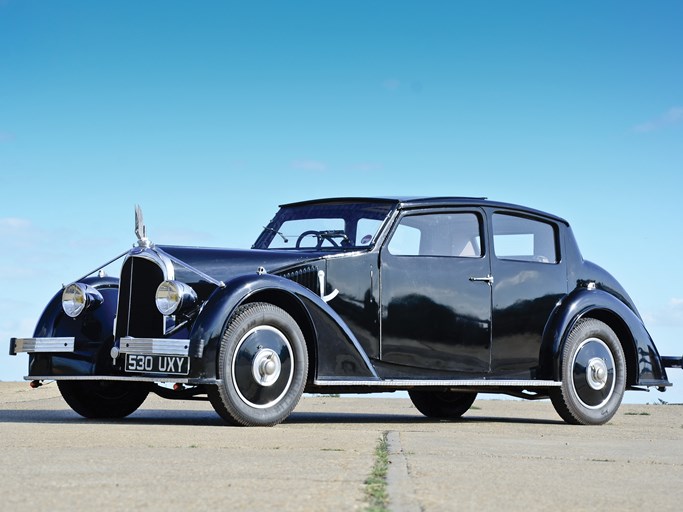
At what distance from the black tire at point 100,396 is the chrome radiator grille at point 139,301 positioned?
820 millimetres

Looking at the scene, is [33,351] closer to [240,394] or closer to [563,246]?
[240,394]

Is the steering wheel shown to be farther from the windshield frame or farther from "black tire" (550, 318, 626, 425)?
"black tire" (550, 318, 626, 425)

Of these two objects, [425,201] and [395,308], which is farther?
[425,201]

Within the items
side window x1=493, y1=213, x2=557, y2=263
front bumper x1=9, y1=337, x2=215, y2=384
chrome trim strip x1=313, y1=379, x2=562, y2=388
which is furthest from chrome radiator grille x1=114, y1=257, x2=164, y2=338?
side window x1=493, y1=213, x2=557, y2=263

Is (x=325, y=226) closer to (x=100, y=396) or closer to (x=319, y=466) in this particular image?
(x=100, y=396)

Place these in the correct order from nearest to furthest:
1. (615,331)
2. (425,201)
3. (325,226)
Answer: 1. (425,201)
2. (325,226)
3. (615,331)

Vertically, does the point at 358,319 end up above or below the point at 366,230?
below

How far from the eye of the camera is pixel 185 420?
8.27 metres

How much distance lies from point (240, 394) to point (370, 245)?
173 cm

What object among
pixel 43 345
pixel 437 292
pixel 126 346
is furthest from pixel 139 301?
pixel 437 292

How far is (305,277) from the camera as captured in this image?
26.1 ft

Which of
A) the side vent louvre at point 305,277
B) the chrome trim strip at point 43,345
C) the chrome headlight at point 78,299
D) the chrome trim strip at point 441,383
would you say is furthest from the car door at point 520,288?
the chrome trim strip at point 43,345

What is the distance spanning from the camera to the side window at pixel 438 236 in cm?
849

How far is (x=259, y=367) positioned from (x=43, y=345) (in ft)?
6.78
